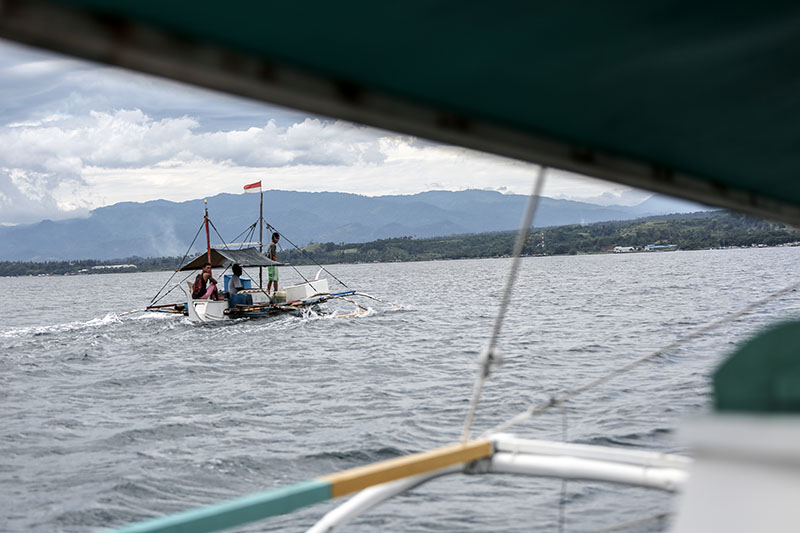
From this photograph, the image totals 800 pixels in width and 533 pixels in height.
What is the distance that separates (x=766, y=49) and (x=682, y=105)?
35 centimetres

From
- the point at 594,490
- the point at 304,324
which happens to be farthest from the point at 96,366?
the point at 594,490

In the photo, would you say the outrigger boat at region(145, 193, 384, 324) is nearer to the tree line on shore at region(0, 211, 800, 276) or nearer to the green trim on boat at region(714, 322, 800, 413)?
the green trim on boat at region(714, 322, 800, 413)

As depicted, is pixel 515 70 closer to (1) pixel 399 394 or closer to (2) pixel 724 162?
(2) pixel 724 162

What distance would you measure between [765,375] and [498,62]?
95cm

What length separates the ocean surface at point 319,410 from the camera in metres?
8.27

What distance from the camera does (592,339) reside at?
2280 centimetres

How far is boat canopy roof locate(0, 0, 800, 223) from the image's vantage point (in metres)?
1.36

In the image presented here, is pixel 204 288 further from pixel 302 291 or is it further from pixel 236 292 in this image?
pixel 302 291

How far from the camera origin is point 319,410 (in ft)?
46.3

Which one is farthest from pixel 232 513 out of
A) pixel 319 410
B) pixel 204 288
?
pixel 204 288

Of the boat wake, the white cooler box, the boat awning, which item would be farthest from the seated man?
the boat wake

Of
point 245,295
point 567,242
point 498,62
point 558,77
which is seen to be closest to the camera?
point 498,62

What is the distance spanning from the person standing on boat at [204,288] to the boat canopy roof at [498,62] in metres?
25.6

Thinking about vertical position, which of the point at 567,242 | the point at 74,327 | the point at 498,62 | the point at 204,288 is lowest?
the point at 74,327
